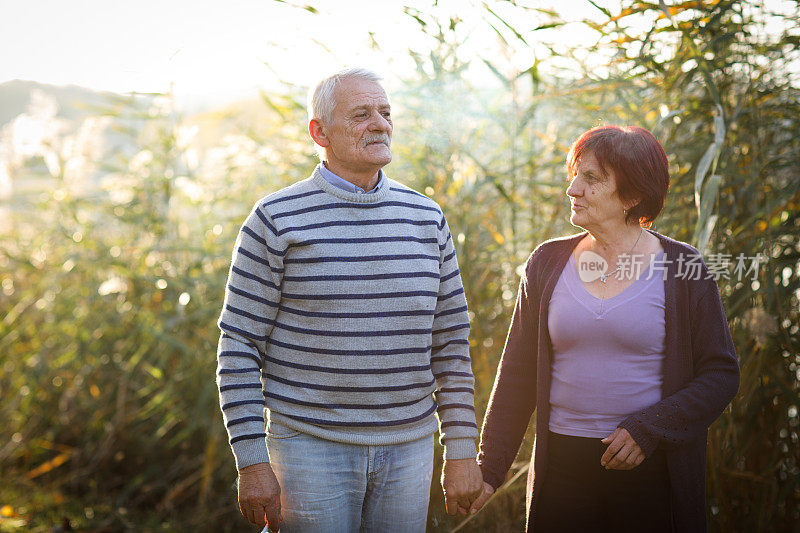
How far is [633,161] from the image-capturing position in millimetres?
1681

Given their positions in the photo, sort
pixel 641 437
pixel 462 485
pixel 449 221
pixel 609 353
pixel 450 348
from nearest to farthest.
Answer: pixel 641 437 → pixel 609 353 → pixel 462 485 → pixel 450 348 → pixel 449 221

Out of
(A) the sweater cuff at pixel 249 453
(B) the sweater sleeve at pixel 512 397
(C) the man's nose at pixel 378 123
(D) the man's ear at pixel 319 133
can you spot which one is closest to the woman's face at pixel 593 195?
(B) the sweater sleeve at pixel 512 397

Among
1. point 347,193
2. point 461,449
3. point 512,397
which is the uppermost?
point 347,193

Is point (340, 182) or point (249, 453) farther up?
point (340, 182)

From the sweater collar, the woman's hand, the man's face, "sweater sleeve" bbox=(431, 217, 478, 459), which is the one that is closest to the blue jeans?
"sweater sleeve" bbox=(431, 217, 478, 459)

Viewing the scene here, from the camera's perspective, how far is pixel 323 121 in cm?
181

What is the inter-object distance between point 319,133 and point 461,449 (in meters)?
0.90

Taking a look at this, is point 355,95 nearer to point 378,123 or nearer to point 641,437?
point 378,123

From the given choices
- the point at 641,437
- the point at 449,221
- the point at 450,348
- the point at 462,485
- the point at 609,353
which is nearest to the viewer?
the point at 641,437

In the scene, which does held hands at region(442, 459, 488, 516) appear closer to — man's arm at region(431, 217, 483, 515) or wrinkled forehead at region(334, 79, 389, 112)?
man's arm at region(431, 217, 483, 515)

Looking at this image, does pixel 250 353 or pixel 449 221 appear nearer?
pixel 250 353

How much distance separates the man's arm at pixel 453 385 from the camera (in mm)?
1815

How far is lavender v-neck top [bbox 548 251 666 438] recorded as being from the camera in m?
1.67
